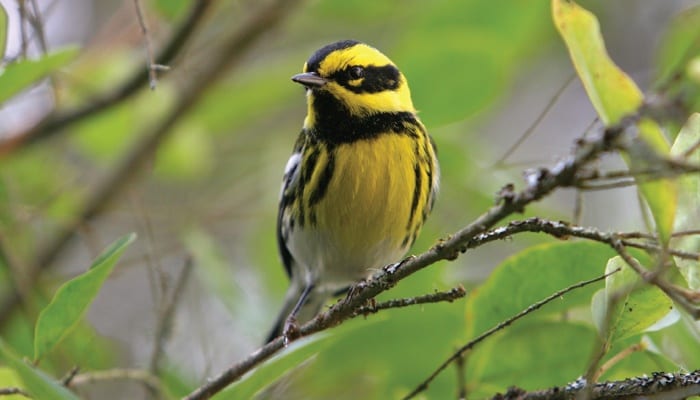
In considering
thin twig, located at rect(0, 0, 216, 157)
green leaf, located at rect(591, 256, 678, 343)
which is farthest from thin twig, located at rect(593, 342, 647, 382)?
thin twig, located at rect(0, 0, 216, 157)

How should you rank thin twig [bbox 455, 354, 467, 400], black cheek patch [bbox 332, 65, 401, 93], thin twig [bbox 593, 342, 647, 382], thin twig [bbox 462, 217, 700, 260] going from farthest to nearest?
black cheek patch [bbox 332, 65, 401, 93] → thin twig [bbox 455, 354, 467, 400] → thin twig [bbox 593, 342, 647, 382] → thin twig [bbox 462, 217, 700, 260]

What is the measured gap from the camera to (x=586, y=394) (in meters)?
1.11

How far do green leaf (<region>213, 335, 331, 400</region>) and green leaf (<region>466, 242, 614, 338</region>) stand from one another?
367 millimetres

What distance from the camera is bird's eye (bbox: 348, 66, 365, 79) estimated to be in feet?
8.21

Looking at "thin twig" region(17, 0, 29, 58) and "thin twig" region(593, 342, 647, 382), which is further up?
"thin twig" region(17, 0, 29, 58)

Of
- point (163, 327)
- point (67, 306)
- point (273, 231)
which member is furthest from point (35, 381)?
point (273, 231)

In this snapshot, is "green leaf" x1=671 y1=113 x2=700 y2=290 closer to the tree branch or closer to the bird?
the tree branch

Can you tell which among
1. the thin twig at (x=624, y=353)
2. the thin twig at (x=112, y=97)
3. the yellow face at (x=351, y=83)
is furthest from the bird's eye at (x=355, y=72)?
the thin twig at (x=624, y=353)

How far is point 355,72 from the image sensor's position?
2514 mm

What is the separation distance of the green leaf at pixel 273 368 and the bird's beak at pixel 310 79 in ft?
3.75

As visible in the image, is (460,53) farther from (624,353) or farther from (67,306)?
(67,306)

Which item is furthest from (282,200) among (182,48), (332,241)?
(182,48)

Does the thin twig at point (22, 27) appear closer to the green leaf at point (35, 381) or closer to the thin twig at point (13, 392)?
the thin twig at point (13, 392)

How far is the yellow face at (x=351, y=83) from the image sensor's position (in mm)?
2455
